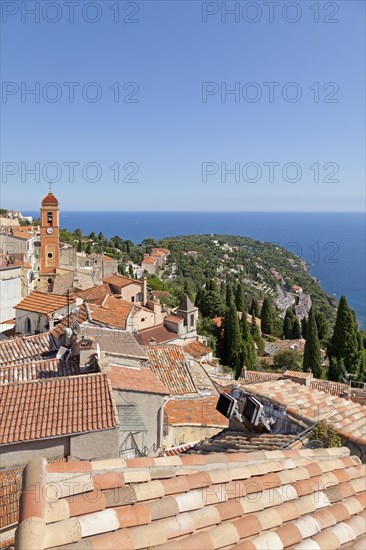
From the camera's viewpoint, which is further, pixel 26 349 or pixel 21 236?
pixel 21 236

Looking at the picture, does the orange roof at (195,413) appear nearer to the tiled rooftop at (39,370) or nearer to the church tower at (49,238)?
the tiled rooftop at (39,370)

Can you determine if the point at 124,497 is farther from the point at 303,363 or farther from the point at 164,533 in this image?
the point at 303,363

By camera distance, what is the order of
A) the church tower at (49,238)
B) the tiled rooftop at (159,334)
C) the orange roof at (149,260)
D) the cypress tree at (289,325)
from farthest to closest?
the orange roof at (149,260) → the cypress tree at (289,325) → the church tower at (49,238) → the tiled rooftop at (159,334)

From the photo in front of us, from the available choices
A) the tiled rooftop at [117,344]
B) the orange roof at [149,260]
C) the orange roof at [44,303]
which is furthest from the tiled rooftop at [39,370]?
the orange roof at [149,260]

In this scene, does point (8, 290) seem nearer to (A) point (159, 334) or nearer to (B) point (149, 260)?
(A) point (159, 334)

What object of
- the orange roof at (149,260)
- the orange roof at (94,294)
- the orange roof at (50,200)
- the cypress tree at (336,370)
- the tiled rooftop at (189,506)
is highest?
the orange roof at (50,200)

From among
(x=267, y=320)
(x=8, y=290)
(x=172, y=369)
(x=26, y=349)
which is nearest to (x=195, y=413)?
(x=172, y=369)
